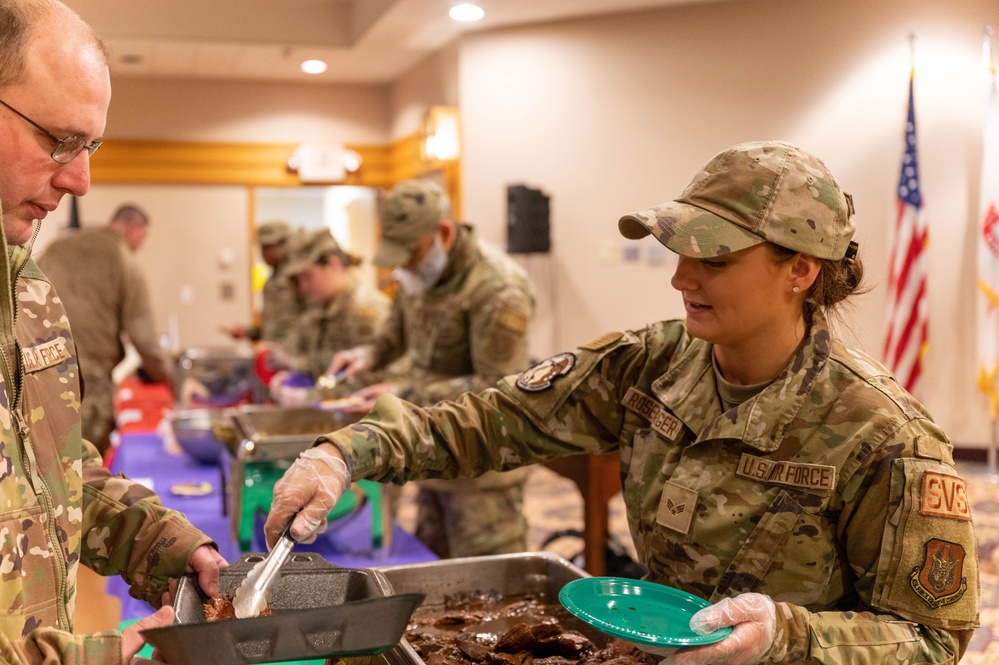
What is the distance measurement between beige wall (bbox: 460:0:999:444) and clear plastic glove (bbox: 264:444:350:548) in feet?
6.06

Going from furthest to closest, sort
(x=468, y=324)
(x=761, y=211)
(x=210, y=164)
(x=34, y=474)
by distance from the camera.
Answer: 1. (x=210, y=164)
2. (x=468, y=324)
3. (x=761, y=211)
4. (x=34, y=474)

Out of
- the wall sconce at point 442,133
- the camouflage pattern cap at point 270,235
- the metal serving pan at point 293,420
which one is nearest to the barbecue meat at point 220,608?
the metal serving pan at point 293,420

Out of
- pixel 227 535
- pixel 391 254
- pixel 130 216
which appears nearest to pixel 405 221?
pixel 391 254

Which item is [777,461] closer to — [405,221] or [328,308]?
[405,221]

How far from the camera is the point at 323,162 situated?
320 inches

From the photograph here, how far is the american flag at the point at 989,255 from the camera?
3.29 metres

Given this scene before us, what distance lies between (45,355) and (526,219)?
5.04 metres

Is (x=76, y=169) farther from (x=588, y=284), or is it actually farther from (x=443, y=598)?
(x=588, y=284)

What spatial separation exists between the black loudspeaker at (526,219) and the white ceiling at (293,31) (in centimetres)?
111

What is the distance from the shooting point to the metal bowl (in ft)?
10.1

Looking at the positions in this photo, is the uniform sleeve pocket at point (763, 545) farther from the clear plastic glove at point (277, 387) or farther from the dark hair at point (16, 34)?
the clear plastic glove at point (277, 387)

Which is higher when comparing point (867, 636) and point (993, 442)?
point (867, 636)

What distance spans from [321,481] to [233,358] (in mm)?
2924

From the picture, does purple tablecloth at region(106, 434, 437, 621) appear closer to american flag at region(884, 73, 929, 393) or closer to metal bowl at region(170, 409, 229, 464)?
metal bowl at region(170, 409, 229, 464)
